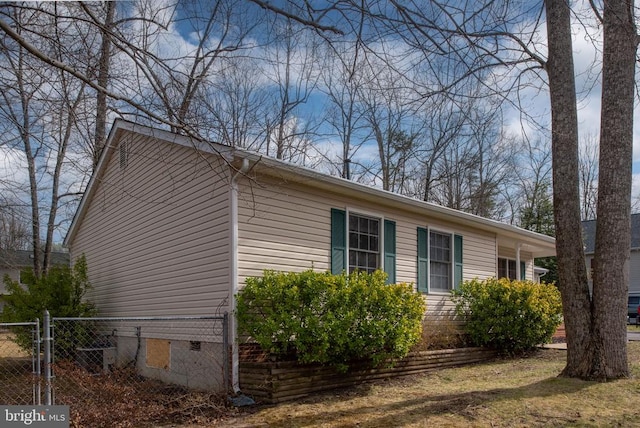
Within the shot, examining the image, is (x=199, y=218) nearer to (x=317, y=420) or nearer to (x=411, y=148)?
(x=317, y=420)

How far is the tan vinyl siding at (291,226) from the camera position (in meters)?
8.03

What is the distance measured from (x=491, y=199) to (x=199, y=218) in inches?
894

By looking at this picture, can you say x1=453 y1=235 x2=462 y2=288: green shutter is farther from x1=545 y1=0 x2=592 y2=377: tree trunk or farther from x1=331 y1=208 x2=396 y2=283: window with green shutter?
x1=545 y1=0 x2=592 y2=377: tree trunk

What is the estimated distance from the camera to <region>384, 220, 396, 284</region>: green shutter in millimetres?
10195

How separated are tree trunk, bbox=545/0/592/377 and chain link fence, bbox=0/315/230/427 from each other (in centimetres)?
500

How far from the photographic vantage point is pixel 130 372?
8430 mm

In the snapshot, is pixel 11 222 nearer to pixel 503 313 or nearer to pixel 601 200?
pixel 503 313

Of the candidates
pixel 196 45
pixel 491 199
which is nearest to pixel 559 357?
pixel 196 45

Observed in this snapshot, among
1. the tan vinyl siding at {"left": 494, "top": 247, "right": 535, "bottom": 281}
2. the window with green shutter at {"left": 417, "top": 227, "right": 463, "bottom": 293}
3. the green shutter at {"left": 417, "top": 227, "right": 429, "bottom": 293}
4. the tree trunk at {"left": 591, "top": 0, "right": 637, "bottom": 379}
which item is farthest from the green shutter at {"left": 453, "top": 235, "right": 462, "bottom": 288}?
the tree trunk at {"left": 591, "top": 0, "right": 637, "bottom": 379}

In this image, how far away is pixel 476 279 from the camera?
1212 cm

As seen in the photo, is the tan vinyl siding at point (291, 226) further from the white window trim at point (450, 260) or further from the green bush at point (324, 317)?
the white window trim at point (450, 260)

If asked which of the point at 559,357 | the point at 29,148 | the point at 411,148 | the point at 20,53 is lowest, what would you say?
the point at 559,357

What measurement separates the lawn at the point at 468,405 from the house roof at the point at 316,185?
3.05m

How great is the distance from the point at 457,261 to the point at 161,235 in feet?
21.0
